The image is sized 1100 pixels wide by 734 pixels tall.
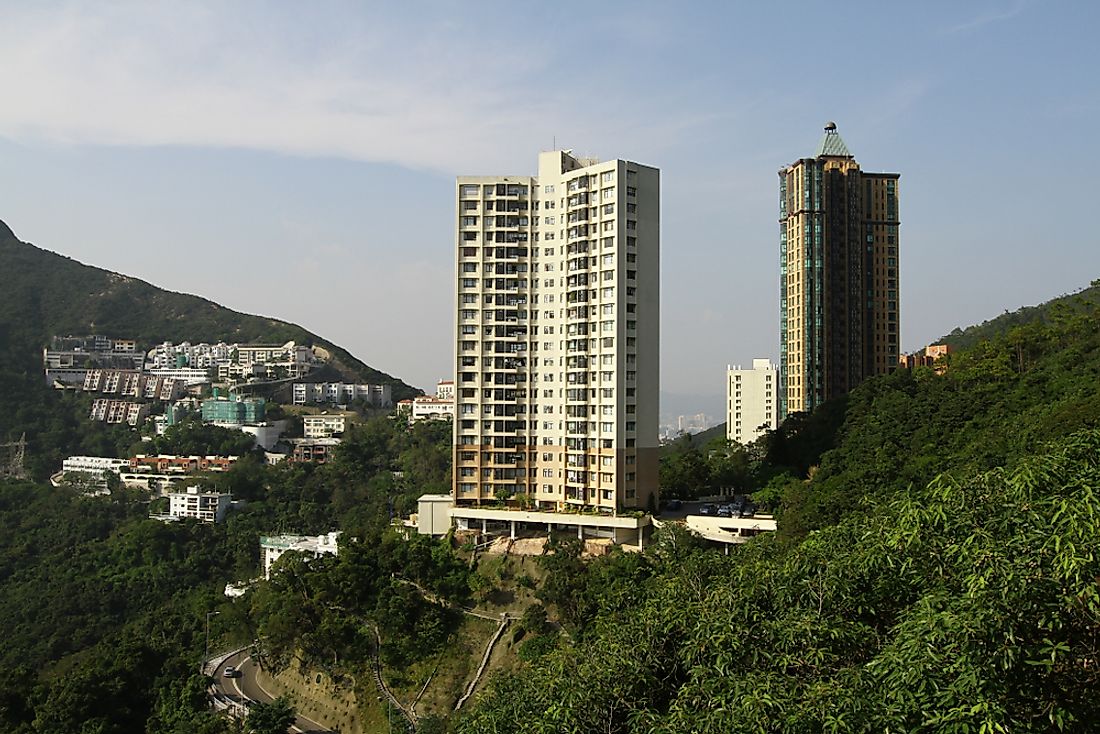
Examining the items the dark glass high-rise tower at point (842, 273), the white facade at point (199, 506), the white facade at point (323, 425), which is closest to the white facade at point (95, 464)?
the white facade at point (199, 506)

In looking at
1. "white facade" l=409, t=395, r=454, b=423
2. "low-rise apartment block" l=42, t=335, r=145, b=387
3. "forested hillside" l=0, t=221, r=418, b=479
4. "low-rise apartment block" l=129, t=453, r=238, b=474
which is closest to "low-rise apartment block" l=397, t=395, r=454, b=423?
"white facade" l=409, t=395, r=454, b=423

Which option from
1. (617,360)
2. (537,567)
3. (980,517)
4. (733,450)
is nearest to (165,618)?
(537,567)

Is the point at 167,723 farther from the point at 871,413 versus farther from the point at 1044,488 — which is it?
the point at 871,413

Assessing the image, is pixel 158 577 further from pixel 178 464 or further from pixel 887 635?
pixel 887 635

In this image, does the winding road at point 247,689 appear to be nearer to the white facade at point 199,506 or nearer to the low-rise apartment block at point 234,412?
the white facade at point 199,506

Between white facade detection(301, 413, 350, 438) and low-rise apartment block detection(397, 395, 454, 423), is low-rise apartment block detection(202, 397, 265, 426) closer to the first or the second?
white facade detection(301, 413, 350, 438)

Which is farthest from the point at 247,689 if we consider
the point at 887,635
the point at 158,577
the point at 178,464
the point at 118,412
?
the point at 118,412
